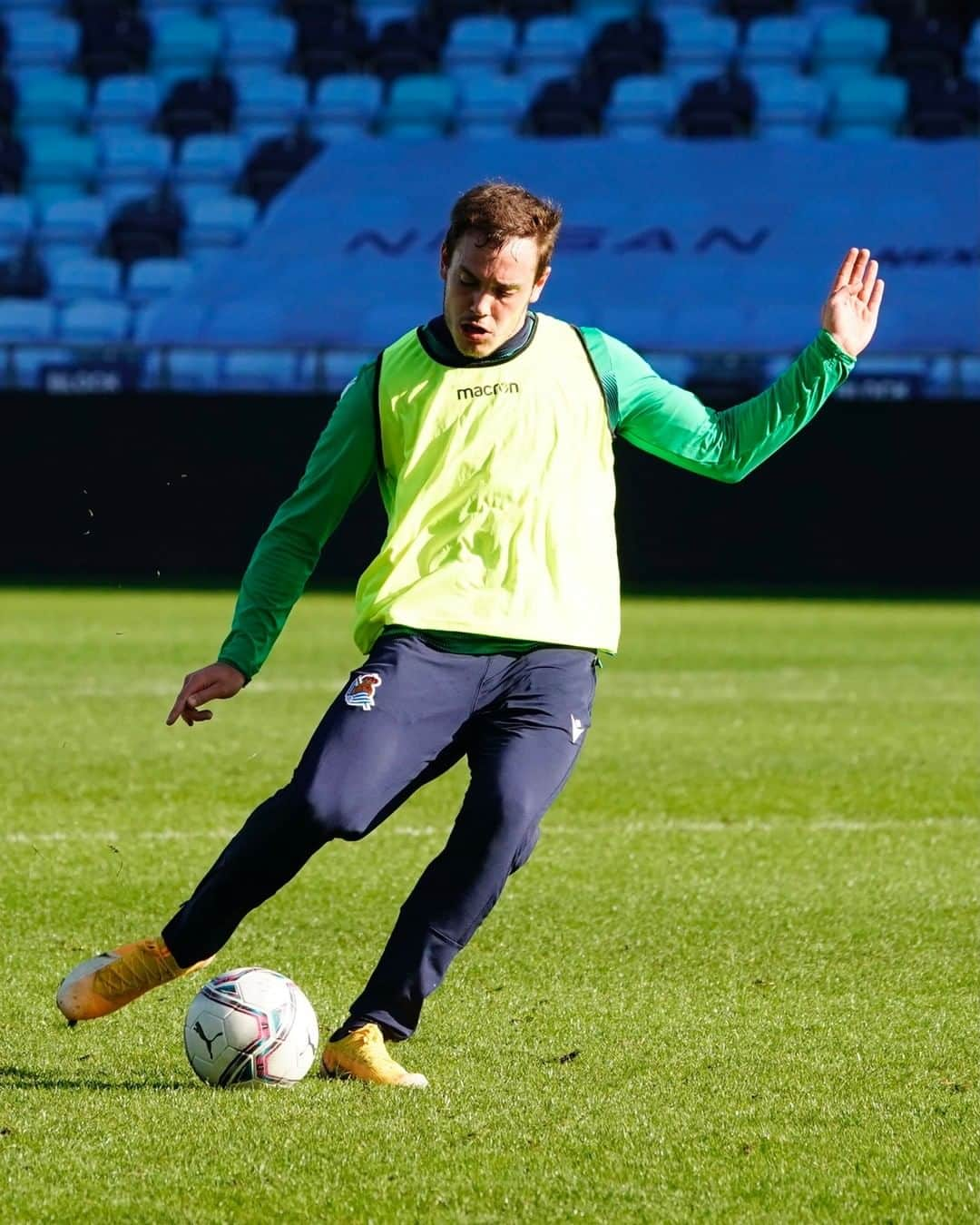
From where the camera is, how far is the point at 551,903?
6.34m

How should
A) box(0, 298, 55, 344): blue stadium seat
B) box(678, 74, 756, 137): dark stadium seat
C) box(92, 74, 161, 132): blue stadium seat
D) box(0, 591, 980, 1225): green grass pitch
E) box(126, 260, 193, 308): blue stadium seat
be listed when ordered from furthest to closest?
box(92, 74, 161, 132): blue stadium seat < box(126, 260, 193, 308): blue stadium seat < box(678, 74, 756, 137): dark stadium seat < box(0, 298, 55, 344): blue stadium seat < box(0, 591, 980, 1225): green grass pitch

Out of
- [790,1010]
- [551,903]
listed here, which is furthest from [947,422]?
[790,1010]

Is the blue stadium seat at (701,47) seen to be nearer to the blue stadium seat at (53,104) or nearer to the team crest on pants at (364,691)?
the blue stadium seat at (53,104)

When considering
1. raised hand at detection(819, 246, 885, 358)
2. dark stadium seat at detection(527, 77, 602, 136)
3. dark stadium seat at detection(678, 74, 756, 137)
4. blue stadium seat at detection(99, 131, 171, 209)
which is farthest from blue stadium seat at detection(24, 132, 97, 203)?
raised hand at detection(819, 246, 885, 358)

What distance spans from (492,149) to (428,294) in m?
2.43

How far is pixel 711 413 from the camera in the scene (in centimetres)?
445

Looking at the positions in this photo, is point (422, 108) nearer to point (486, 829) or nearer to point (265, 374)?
point (265, 374)

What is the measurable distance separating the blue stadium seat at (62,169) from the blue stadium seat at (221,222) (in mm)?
2314

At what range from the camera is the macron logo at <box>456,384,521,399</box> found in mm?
4270

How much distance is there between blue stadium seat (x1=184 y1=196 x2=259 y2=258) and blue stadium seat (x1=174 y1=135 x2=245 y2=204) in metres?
0.63

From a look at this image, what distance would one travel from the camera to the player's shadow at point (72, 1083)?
4.14 meters

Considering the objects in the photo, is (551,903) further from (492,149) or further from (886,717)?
(492,149)

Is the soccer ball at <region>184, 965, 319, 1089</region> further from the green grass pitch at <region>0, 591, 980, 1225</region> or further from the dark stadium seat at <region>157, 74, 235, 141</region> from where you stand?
the dark stadium seat at <region>157, 74, 235, 141</region>

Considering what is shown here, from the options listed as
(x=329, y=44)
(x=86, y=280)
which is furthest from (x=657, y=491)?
(x=329, y=44)
